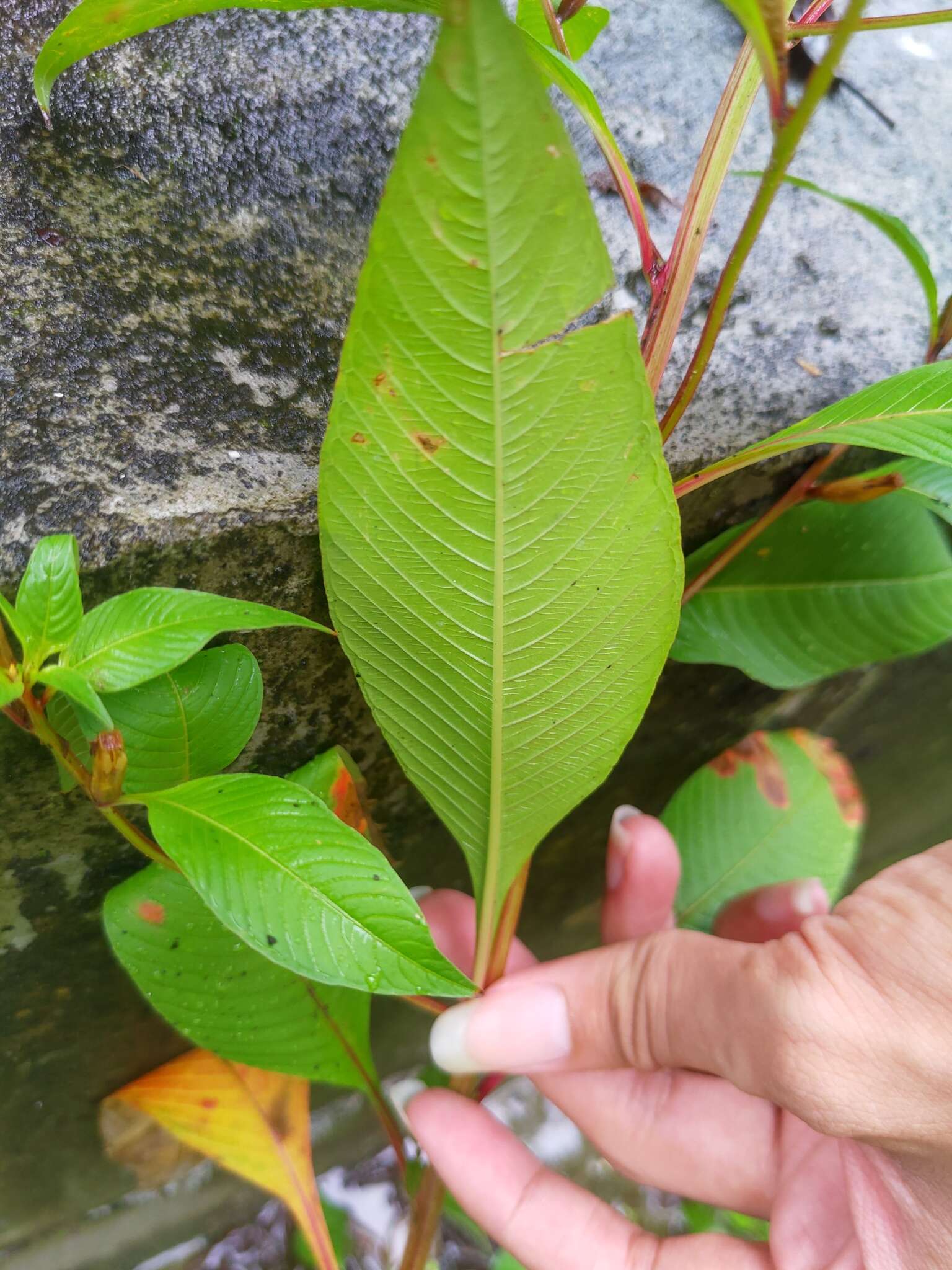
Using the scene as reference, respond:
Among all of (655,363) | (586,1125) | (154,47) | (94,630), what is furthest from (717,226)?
(586,1125)

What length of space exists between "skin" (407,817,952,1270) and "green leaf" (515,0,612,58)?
0.61m

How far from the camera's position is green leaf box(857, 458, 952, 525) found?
0.61 metres

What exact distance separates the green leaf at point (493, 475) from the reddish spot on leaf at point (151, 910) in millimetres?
216

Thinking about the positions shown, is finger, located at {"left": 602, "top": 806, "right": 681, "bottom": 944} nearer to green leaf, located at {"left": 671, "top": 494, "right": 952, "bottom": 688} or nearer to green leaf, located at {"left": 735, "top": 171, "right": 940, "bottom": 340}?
green leaf, located at {"left": 671, "top": 494, "right": 952, "bottom": 688}

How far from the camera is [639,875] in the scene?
0.82 metres

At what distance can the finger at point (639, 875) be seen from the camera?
817 millimetres

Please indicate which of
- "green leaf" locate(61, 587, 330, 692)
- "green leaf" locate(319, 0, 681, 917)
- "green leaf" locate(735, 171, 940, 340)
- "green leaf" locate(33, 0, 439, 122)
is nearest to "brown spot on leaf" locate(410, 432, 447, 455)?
"green leaf" locate(319, 0, 681, 917)

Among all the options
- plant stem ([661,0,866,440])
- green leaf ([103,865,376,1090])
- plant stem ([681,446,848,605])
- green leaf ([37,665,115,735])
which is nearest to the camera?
plant stem ([661,0,866,440])

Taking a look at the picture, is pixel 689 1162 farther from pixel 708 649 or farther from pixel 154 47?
pixel 154 47

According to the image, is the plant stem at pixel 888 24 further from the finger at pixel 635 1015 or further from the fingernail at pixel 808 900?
the fingernail at pixel 808 900

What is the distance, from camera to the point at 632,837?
82cm

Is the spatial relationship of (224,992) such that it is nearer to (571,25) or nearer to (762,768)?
(762,768)

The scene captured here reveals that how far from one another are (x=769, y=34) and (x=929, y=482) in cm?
42

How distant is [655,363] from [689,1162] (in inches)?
27.7
